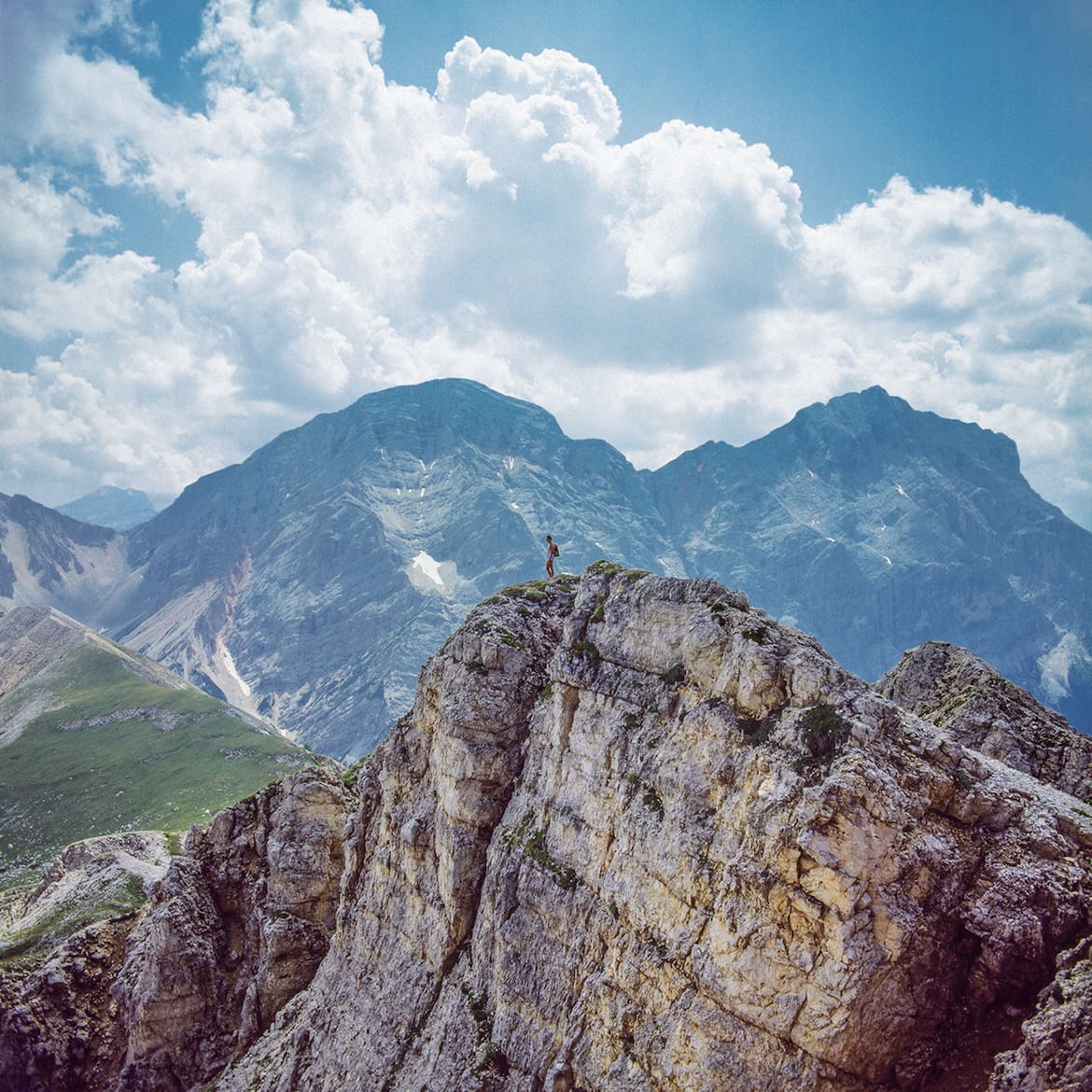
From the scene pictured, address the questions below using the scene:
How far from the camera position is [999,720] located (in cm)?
4566

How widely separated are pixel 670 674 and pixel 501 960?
17575 millimetres

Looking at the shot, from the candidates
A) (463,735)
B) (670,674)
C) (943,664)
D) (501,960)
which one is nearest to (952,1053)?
(670,674)

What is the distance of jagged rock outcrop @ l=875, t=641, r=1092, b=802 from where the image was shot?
42.1 metres

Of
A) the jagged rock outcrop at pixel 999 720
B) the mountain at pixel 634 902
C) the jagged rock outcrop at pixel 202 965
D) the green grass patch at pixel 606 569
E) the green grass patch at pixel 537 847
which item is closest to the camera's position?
the mountain at pixel 634 902

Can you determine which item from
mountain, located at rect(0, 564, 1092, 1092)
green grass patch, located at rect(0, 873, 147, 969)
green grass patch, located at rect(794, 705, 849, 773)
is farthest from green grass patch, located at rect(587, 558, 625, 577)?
green grass patch, located at rect(0, 873, 147, 969)

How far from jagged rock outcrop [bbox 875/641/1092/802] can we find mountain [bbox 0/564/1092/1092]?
1406 millimetres

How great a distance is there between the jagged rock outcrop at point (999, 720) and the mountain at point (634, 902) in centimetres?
141

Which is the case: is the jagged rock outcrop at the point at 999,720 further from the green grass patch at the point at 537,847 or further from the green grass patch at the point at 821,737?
the green grass patch at the point at 537,847

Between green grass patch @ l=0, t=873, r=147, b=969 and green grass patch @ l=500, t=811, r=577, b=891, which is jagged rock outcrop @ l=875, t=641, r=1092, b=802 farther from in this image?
green grass patch @ l=0, t=873, r=147, b=969

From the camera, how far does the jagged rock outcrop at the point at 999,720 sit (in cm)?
4206

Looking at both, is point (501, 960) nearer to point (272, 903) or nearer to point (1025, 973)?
point (1025, 973)

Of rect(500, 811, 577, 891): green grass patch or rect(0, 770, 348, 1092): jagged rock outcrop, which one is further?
rect(0, 770, 348, 1092): jagged rock outcrop

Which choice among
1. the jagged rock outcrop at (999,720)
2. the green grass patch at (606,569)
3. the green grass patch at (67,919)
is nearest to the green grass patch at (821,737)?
the green grass patch at (606,569)

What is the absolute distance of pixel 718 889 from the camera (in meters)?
28.9
